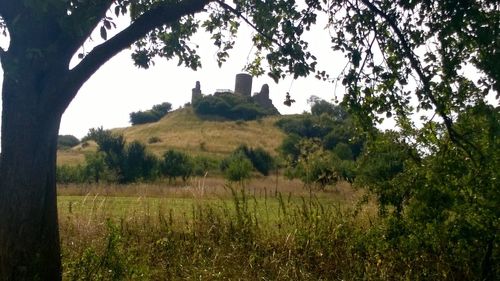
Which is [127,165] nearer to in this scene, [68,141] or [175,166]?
[175,166]

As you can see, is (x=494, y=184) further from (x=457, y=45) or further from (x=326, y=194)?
(x=326, y=194)

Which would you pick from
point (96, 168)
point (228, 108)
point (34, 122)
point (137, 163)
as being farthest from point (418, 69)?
point (228, 108)

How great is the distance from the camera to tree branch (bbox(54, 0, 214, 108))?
233 inches

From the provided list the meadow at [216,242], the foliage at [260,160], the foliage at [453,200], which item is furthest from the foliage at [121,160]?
the foliage at [453,200]

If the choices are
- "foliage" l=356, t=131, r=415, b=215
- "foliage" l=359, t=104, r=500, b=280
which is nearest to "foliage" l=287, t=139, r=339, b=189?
"foliage" l=356, t=131, r=415, b=215

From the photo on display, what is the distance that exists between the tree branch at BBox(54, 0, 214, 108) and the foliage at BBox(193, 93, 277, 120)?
105 meters

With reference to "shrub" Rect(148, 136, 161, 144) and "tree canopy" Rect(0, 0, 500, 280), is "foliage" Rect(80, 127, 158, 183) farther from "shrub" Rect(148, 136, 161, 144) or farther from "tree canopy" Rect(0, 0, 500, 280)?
"tree canopy" Rect(0, 0, 500, 280)

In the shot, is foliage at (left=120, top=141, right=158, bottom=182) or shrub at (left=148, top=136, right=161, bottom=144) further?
shrub at (left=148, top=136, right=161, bottom=144)

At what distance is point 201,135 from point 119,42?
9203 centimetres

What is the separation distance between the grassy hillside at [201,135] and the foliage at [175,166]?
23539 millimetres

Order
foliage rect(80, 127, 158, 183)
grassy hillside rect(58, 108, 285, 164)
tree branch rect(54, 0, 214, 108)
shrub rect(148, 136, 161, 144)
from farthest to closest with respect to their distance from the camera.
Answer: shrub rect(148, 136, 161, 144) → grassy hillside rect(58, 108, 285, 164) → foliage rect(80, 127, 158, 183) → tree branch rect(54, 0, 214, 108)

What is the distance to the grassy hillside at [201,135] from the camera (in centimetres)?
8556

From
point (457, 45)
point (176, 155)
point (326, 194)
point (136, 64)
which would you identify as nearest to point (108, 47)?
point (136, 64)

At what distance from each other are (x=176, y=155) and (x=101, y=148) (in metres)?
7.17
